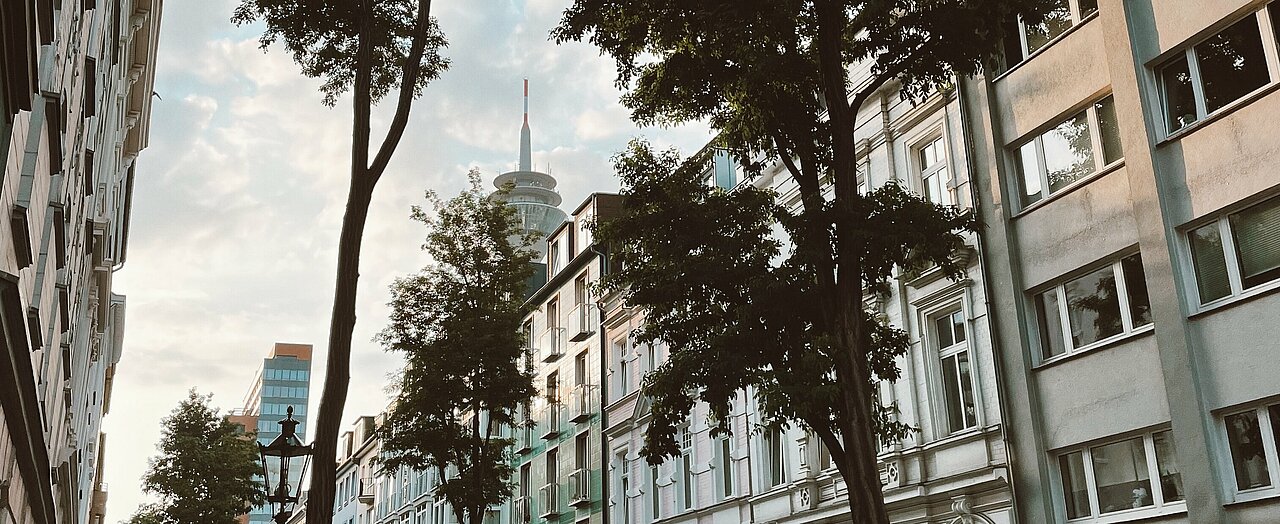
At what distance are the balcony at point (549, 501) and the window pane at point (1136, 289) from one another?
80.4 ft

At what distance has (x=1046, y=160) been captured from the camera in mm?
17781

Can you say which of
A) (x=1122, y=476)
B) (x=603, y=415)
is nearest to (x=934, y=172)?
(x=1122, y=476)

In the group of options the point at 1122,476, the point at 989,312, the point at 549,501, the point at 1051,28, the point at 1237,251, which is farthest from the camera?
the point at 549,501

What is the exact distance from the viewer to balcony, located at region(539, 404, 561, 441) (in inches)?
1511

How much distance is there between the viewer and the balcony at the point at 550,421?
3838 cm

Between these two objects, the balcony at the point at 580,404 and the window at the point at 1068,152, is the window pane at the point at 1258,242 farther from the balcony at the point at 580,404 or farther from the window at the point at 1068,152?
the balcony at the point at 580,404

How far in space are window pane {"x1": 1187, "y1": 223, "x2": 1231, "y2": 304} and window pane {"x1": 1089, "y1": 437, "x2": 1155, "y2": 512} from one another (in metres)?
2.26

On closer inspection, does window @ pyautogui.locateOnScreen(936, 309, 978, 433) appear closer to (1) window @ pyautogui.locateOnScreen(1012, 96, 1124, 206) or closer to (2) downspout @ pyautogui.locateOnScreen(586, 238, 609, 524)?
(1) window @ pyautogui.locateOnScreen(1012, 96, 1124, 206)

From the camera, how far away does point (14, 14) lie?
7.13 meters

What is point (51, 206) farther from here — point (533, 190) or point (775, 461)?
point (533, 190)

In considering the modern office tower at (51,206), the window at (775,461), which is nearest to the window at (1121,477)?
the window at (775,461)

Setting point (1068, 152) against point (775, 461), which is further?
point (775, 461)

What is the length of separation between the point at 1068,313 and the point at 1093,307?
1.54 ft

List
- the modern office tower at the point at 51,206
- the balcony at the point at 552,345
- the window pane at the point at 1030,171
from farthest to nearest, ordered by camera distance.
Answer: the balcony at the point at 552,345 < the window pane at the point at 1030,171 < the modern office tower at the point at 51,206
